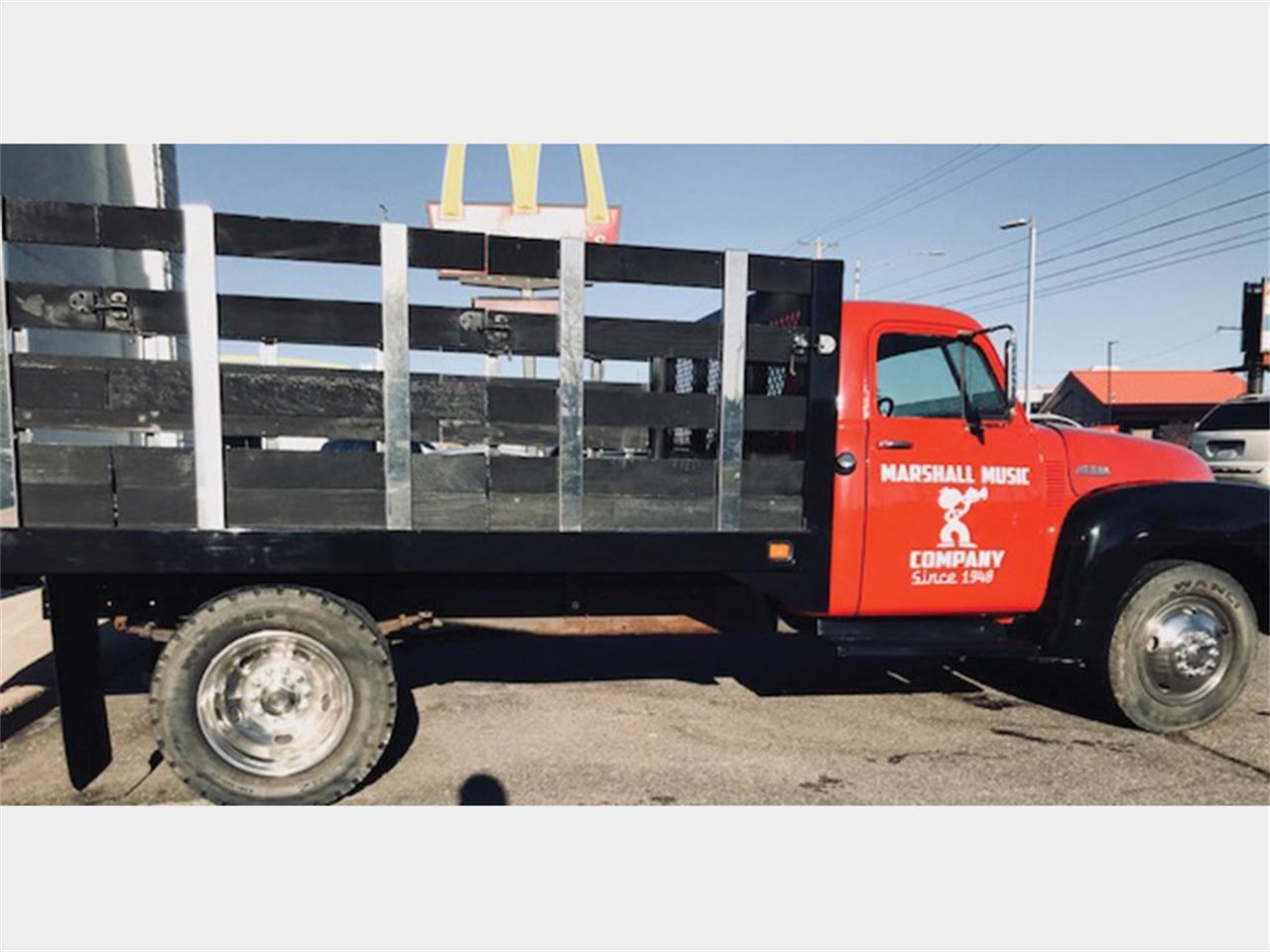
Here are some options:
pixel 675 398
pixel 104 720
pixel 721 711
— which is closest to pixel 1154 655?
pixel 721 711

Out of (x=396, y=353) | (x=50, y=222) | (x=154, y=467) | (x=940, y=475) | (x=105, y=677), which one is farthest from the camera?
(x=105, y=677)

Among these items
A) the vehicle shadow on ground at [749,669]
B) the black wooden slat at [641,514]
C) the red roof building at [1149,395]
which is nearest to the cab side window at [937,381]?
the black wooden slat at [641,514]

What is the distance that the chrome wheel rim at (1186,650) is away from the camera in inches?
157

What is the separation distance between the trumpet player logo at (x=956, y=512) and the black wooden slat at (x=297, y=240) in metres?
2.97

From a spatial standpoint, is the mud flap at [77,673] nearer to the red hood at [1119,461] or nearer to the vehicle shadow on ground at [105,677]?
the vehicle shadow on ground at [105,677]

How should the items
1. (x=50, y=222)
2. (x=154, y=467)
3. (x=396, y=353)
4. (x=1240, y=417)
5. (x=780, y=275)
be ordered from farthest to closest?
(x=1240, y=417) → (x=780, y=275) → (x=396, y=353) → (x=154, y=467) → (x=50, y=222)

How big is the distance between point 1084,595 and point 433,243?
145 inches

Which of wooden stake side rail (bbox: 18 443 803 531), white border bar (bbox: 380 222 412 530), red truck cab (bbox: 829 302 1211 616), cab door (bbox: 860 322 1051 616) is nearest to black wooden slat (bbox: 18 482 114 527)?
wooden stake side rail (bbox: 18 443 803 531)

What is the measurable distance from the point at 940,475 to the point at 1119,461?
125 centimetres

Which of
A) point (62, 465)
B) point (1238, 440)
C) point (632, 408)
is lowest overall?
point (62, 465)

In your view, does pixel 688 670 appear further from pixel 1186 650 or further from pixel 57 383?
pixel 57 383

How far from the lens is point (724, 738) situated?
156 inches

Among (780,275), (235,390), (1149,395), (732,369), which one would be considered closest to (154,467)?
(235,390)

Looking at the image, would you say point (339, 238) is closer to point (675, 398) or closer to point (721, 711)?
point (675, 398)
